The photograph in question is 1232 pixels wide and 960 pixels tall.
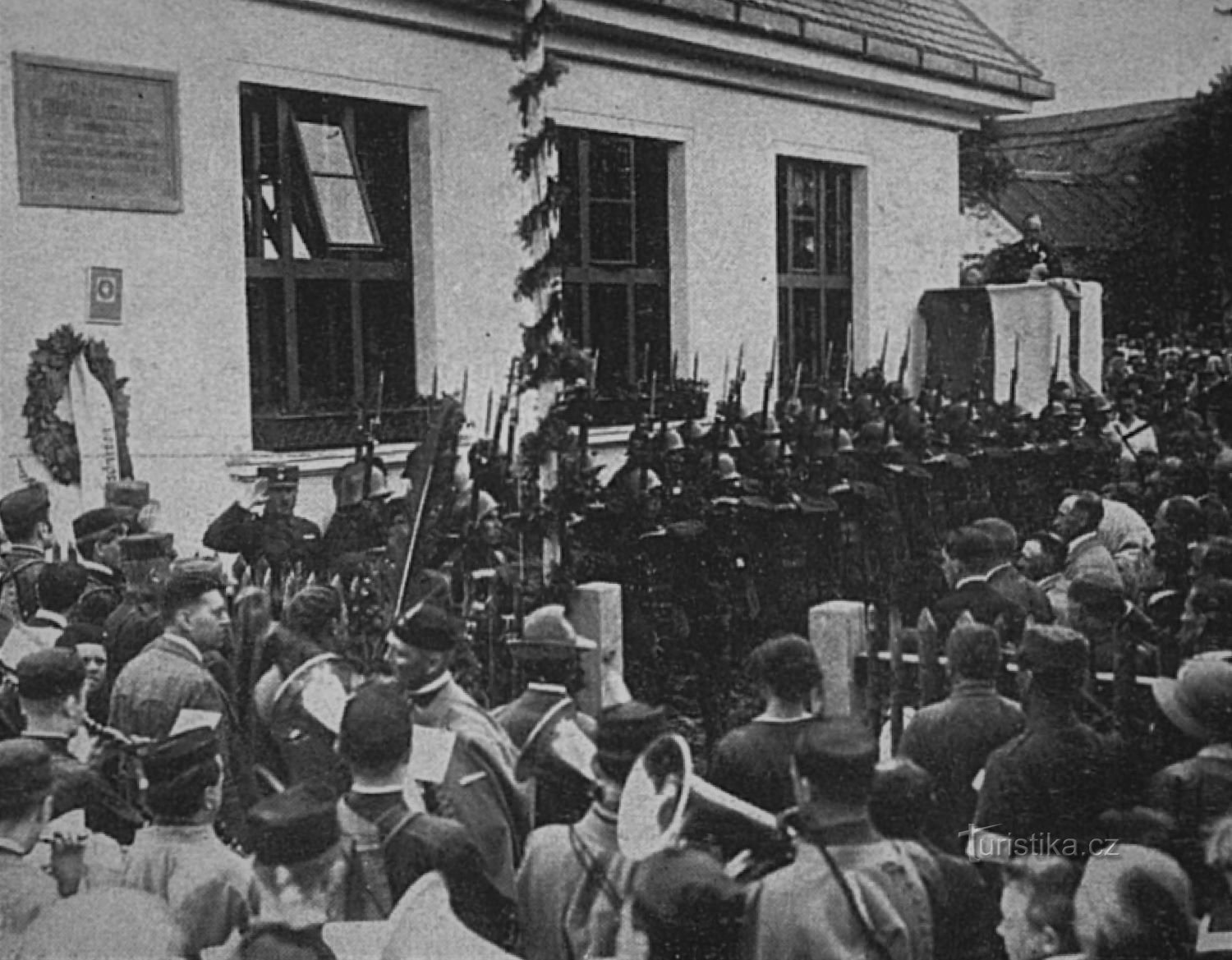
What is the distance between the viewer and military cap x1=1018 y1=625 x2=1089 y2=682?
3.65 meters

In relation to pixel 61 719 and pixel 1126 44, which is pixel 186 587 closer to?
pixel 61 719

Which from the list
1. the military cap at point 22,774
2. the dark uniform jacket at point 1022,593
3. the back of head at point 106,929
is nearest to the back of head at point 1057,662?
the dark uniform jacket at point 1022,593

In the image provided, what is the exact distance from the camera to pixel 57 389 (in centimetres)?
592

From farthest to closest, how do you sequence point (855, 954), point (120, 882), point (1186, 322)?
point (1186, 322) → point (120, 882) → point (855, 954)

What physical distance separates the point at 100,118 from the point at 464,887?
139 inches

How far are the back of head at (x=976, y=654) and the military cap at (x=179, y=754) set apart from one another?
75.2 inches

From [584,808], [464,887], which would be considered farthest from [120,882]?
[584,808]

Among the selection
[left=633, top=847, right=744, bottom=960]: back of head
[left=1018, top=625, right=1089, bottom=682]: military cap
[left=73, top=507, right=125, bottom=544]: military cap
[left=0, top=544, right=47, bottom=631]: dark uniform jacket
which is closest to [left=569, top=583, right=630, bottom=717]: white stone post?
[left=633, top=847, right=744, bottom=960]: back of head

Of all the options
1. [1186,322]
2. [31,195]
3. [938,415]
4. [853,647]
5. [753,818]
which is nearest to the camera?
[753,818]

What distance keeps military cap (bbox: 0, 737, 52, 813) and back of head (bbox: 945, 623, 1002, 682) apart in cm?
236

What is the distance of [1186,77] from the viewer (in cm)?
397

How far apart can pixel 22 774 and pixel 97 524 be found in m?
1.75

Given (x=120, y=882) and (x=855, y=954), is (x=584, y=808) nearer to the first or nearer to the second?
(x=855, y=954)

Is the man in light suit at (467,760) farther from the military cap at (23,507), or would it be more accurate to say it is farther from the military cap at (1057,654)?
the military cap at (23,507)
